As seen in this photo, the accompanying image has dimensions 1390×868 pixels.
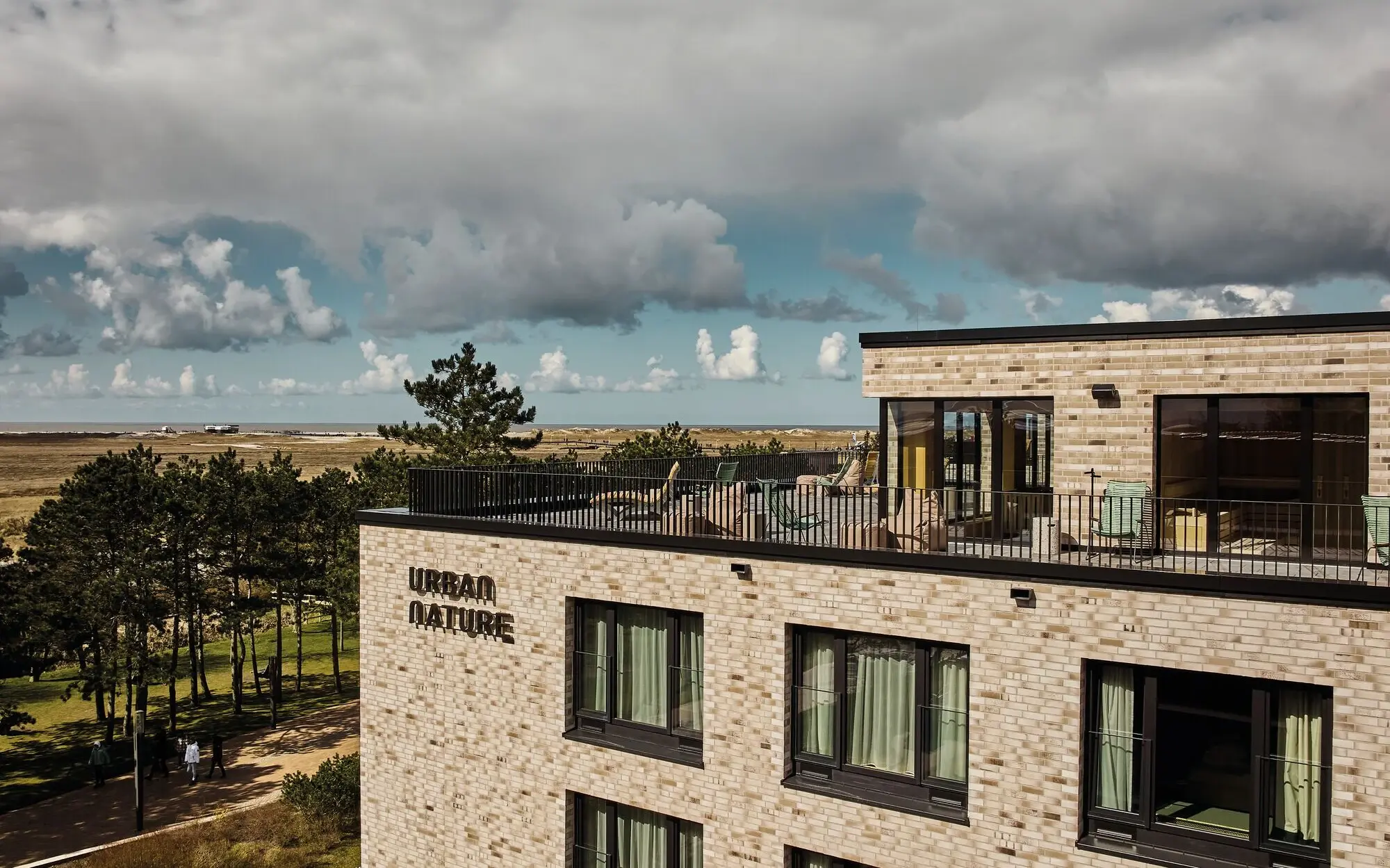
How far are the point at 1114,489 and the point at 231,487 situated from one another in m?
35.2

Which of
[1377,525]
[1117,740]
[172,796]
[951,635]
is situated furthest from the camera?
[172,796]

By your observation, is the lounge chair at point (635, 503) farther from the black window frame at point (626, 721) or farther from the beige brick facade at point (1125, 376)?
the beige brick facade at point (1125, 376)

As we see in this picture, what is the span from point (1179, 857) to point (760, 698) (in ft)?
17.8

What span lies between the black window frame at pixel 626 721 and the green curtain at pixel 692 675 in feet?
0.14

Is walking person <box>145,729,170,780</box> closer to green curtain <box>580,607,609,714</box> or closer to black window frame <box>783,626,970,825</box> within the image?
green curtain <box>580,607,609,714</box>

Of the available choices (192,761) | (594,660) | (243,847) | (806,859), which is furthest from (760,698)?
(192,761)

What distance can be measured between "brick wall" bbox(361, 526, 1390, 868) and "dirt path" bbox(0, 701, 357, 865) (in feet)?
47.1

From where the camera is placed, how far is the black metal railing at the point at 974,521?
40.3ft

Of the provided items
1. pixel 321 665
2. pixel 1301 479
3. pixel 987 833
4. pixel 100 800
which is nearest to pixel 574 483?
pixel 987 833

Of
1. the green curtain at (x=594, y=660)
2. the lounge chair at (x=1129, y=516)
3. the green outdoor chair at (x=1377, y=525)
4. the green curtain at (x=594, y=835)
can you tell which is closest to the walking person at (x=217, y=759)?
the green curtain at (x=594, y=835)

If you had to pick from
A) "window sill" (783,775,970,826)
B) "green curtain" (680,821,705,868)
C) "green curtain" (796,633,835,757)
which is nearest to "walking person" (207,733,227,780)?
"green curtain" (680,821,705,868)

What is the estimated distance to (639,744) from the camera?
14469mm

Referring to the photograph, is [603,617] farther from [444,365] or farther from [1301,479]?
[444,365]

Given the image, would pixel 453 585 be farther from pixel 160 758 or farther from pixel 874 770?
pixel 160 758
